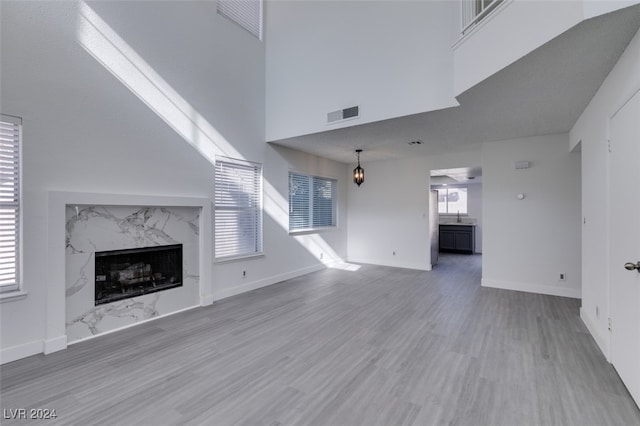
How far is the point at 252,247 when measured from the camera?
5.33 metres

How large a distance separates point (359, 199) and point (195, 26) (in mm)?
5126

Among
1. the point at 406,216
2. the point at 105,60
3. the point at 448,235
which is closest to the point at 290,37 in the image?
the point at 105,60

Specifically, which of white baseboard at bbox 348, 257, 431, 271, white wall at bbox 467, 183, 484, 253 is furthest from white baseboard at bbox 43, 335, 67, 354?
white wall at bbox 467, 183, 484, 253

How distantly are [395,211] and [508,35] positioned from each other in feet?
16.1

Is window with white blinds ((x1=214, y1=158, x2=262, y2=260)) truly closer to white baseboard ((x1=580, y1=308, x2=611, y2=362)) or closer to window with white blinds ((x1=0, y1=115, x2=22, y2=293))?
window with white blinds ((x1=0, y1=115, x2=22, y2=293))

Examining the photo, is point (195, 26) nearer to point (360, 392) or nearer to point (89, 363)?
point (89, 363)

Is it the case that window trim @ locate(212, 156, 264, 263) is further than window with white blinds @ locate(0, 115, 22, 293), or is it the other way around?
window trim @ locate(212, 156, 264, 263)

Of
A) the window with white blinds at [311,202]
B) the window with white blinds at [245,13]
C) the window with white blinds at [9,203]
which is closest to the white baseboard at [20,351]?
the window with white blinds at [9,203]

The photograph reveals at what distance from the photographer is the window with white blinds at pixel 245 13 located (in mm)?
4801

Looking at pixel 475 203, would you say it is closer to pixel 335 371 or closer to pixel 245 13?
pixel 245 13

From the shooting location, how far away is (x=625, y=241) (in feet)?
7.57

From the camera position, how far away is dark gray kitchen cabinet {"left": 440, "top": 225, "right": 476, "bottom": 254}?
30.4 feet

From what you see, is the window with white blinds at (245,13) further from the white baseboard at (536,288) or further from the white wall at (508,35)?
the white baseboard at (536,288)

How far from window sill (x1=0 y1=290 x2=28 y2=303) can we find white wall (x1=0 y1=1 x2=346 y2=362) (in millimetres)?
47
